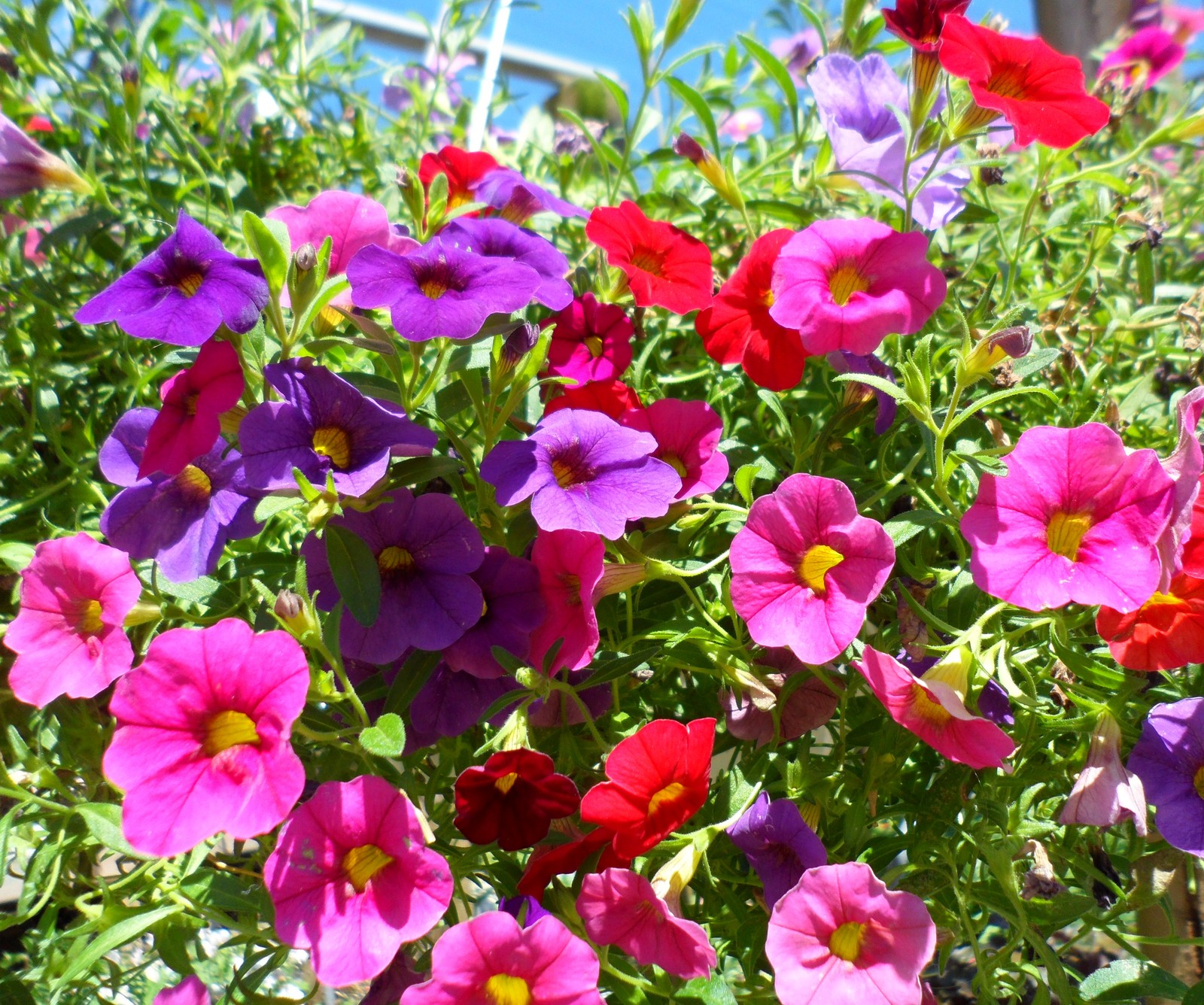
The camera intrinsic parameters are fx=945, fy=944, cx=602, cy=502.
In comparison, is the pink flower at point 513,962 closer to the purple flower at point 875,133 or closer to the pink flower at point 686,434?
the pink flower at point 686,434

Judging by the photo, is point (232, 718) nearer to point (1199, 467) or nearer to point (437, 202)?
point (437, 202)

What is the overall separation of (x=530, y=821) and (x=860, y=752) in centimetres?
35

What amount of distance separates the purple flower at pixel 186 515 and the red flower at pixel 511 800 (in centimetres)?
23

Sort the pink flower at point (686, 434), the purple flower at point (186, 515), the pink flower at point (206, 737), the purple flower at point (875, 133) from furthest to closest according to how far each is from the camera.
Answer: the purple flower at point (875, 133), the pink flower at point (686, 434), the purple flower at point (186, 515), the pink flower at point (206, 737)

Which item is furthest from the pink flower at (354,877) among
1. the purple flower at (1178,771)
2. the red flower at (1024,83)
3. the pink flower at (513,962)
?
the red flower at (1024,83)

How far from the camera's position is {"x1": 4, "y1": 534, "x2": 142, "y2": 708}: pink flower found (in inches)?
26.0

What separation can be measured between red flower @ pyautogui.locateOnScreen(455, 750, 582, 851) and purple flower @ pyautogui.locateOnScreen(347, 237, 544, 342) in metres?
0.28

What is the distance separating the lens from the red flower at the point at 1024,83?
0.68 meters

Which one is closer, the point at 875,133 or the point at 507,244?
Result: the point at 507,244

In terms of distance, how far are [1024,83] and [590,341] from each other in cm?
39

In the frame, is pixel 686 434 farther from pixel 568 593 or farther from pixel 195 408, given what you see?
pixel 195 408

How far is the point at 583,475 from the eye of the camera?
685 millimetres

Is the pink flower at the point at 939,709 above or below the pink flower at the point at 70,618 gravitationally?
above

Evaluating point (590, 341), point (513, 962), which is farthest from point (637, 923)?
point (590, 341)
